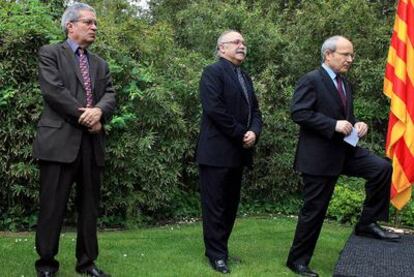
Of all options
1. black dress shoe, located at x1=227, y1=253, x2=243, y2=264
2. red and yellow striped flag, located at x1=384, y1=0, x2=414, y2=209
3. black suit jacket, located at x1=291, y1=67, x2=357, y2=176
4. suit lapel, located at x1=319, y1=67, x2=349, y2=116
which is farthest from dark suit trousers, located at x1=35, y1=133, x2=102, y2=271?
red and yellow striped flag, located at x1=384, y1=0, x2=414, y2=209

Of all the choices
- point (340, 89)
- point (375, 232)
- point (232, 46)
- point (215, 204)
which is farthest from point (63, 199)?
point (375, 232)

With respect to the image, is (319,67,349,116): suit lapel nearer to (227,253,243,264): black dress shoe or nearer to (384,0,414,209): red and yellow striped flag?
(227,253,243,264): black dress shoe

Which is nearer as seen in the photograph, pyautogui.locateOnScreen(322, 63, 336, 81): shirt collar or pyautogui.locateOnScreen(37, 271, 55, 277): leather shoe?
pyautogui.locateOnScreen(37, 271, 55, 277): leather shoe

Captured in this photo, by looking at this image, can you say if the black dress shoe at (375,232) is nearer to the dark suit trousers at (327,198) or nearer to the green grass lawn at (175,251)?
the dark suit trousers at (327,198)

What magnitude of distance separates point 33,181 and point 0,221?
63cm

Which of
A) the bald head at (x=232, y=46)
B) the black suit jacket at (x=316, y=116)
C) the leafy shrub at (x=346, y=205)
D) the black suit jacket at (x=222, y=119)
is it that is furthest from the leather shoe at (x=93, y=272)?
the leafy shrub at (x=346, y=205)

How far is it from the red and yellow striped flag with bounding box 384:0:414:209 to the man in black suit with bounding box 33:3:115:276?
334 cm

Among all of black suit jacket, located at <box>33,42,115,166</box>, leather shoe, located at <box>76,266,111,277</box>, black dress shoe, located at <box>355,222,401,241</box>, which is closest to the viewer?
black suit jacket, located at <box>33,42,115,166</box>

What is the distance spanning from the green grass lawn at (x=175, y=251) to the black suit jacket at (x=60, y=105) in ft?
3.38

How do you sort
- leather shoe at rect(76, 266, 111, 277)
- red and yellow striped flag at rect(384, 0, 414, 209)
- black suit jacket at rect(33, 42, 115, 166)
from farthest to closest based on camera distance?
red and yellow striped flag at rect(384, 0, 414, 209) < leather shoe at rect(76, 266, 111, 277) < black suit jacket at rect(33, 42, 115, 166)

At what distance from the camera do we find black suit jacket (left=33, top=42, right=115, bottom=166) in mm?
4062

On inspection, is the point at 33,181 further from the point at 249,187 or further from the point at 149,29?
the point at 249,187

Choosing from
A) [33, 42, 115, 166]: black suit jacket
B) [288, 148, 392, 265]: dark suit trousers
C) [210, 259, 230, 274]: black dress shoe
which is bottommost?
[210, 259, 230, 274]: black dress shoe

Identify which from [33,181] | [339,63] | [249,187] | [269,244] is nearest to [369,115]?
[249,187]
